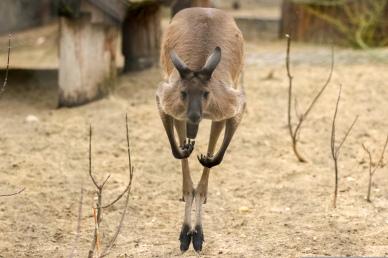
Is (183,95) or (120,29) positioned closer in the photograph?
(183,95)

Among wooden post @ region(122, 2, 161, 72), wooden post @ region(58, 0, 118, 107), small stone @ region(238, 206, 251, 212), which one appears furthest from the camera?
wooden post @ region(122, 2, 161, 72)

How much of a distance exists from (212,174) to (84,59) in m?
1.94

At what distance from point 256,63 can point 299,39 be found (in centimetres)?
190

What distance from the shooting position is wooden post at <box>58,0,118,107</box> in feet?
23.9

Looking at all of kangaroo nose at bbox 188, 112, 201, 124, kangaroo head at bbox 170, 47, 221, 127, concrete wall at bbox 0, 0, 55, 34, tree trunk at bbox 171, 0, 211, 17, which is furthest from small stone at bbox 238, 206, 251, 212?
concrete wall at bbox 0, 0, 55, 34

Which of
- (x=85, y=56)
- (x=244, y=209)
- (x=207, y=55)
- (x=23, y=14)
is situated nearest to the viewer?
(x=207, y=55)

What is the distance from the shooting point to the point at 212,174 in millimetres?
6168

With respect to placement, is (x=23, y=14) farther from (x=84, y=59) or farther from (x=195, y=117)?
(x=195, y=117)

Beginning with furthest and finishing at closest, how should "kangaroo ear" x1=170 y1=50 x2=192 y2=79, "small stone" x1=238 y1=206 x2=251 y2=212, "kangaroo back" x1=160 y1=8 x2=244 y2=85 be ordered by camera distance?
"small stone" x1=238 y1=206 x2=251 y2=212
"kangaroo back" x1=160 y1=8 x2=244 y2=85
"kangaroo ear" x1=170 y1=50 x2=192 y2=79

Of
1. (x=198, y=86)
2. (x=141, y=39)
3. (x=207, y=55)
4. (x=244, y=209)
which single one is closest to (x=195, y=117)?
(x=198, y=86)

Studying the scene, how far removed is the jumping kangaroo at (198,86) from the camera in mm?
4289

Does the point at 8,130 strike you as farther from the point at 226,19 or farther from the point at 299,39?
the point at 299,39

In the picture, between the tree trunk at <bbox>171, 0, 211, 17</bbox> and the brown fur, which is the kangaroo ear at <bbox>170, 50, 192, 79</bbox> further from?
the tree trunk at <bbox>171, 0, 211, 17</bbox>

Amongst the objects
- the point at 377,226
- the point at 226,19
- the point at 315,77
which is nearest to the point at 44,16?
the point at 315,77
